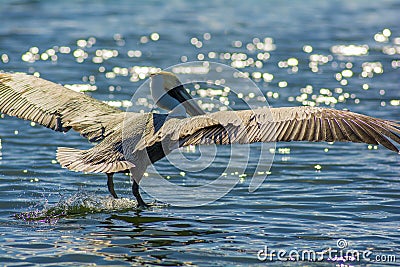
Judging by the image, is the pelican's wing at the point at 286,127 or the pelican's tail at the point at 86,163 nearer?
the pelican's wing at the point at 286,127

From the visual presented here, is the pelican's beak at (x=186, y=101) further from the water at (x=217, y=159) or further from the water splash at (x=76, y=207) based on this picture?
the water splash at (x=76, y=207)

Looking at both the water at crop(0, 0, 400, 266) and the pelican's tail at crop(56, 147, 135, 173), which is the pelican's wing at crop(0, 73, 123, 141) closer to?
the pelican's tail at crop(56, 147, 135, 173)

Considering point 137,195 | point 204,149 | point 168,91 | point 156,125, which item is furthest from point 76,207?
point 204,149

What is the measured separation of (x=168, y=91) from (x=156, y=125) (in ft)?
1.87

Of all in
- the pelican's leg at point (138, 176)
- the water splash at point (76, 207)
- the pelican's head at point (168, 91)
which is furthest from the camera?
the pelican's head at point (168, 91)

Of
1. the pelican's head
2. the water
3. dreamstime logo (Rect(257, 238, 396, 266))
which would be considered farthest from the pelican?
dreamstime logo (Rect(257, 238, 396, 266))

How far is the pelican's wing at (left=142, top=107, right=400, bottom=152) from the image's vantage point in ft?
18.1

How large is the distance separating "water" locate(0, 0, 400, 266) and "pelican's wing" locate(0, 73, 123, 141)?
641mm

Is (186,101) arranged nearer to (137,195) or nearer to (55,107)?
(137,195)

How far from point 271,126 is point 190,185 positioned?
2.30m

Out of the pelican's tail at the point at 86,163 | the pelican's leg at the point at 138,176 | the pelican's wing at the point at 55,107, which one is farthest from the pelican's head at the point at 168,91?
the pelican's tail at the point at 86,163

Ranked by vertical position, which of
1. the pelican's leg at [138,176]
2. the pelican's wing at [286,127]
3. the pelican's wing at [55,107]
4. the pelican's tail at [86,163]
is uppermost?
the pelican's wing at [55,107]

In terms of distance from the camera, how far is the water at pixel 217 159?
5.99m

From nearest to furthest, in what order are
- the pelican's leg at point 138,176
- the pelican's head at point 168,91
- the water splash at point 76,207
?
1. the pelican's leg at point 138,176
2. the water splash at point 76,207
3. the pelican's head at point 168,91
